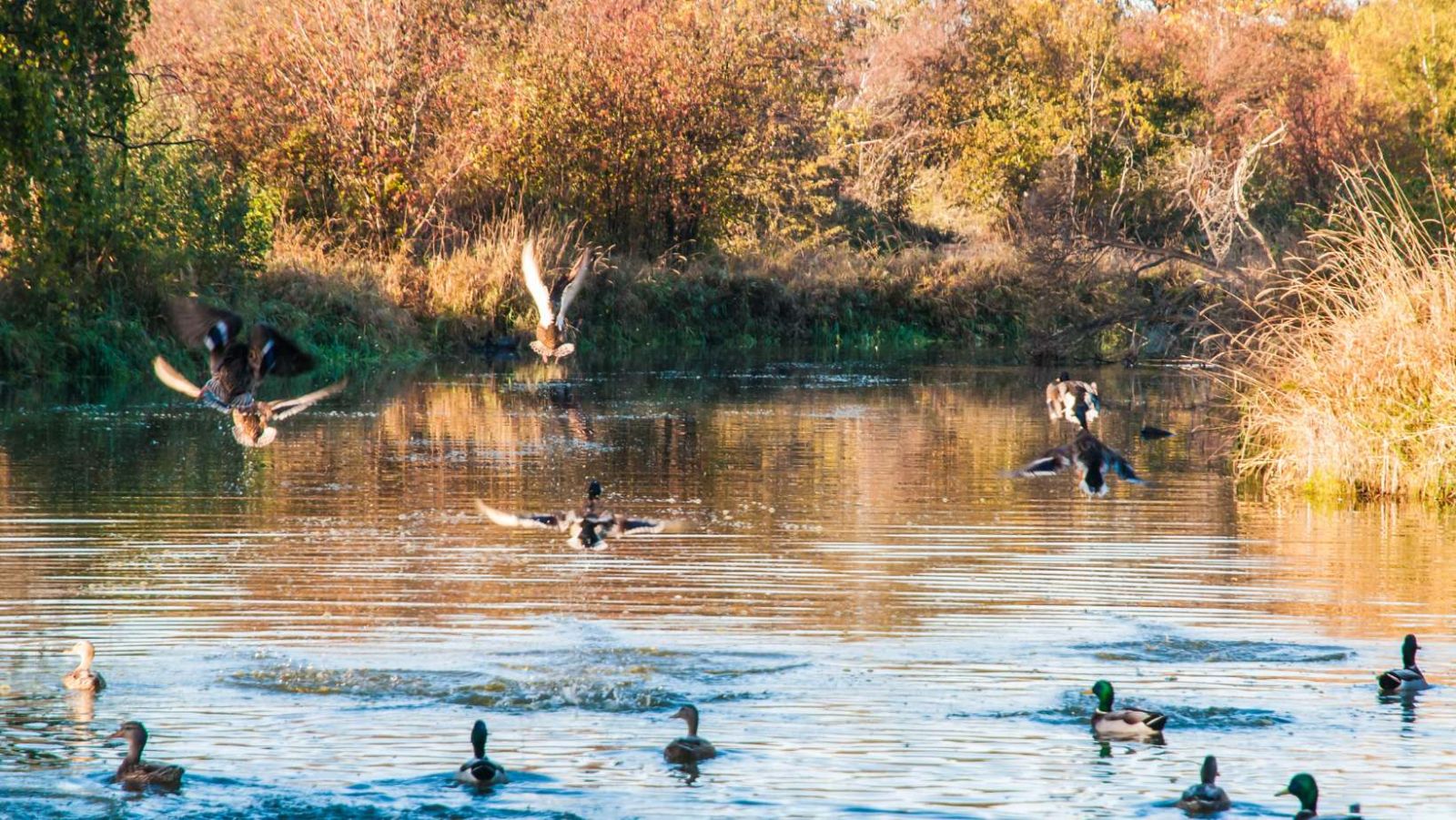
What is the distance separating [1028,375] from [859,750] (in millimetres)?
28029

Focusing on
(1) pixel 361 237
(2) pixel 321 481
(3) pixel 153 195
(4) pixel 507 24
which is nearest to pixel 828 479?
(2) pixel 321 481

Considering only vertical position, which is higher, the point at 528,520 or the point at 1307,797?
the point at 528,520

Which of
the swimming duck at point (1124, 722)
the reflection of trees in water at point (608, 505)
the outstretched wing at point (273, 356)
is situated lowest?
the swimming duck at point (1124, 722)

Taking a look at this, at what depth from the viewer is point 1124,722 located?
414 inches

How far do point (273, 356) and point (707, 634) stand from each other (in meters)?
3.42

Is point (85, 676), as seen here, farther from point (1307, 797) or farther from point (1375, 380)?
point (1375, 380)

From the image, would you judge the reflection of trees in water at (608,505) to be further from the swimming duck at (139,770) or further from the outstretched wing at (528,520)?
the swimming duck at (139,770)

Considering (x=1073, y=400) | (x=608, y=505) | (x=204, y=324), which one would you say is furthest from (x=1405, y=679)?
(x=608, y=505)

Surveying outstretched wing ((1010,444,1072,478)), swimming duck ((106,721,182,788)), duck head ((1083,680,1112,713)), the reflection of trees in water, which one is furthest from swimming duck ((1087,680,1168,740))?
swimming duck ((106,721,182,788))

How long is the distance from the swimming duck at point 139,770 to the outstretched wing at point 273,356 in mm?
2480

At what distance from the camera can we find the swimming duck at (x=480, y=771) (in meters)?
9.40

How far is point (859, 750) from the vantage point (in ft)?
33.8

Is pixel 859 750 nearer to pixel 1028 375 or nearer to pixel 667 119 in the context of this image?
pixel 1028 375

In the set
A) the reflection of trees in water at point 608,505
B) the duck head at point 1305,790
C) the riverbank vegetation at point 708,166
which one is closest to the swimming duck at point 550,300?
the reflection of trees in water at point 608,505
